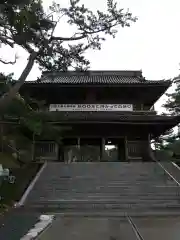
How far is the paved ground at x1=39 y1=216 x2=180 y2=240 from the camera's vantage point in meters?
6.78

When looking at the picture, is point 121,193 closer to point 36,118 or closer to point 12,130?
point 36,118

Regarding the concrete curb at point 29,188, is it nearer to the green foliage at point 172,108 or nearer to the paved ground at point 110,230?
the paved ground at point 110,230

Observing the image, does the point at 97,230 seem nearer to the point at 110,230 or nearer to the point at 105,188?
the point at 110,230

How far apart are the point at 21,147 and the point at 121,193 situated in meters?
8.72

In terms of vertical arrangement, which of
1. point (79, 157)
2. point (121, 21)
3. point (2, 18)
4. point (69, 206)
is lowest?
point (69, 206)

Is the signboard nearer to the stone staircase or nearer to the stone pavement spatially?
the stone staircase

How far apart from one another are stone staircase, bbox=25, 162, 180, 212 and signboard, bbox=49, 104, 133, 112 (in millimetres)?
4870

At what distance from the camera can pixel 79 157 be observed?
29.9 metres

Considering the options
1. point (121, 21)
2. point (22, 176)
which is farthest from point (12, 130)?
point (121, 21)

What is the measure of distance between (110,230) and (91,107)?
16.1 metres

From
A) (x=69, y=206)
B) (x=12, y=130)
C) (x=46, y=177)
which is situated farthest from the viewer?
(x=12, y=130)

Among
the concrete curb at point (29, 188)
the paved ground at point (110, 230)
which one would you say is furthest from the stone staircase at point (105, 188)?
the paved ground at point (110, 230)

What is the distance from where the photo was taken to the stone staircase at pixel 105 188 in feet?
43.2

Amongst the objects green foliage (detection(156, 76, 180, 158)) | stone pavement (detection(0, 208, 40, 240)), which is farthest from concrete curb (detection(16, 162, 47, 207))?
green foliage (detection(156, 76, 180, 158))
